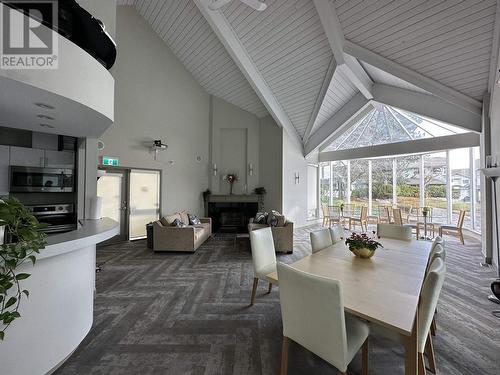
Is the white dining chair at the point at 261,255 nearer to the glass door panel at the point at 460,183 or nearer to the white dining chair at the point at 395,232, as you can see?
the white dining chair at the point at 395,232

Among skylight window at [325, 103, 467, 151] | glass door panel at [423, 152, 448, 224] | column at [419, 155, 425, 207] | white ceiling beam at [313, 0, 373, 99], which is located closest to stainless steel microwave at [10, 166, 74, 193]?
white ceiling beam at [313, 0, 373, 99]

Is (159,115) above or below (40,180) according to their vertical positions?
above

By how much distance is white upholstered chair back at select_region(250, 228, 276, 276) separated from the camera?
8.09ft

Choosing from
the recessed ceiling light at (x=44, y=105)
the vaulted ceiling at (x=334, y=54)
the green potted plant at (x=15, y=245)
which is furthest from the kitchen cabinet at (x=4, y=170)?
the vaulted ceiling at (x=334, y=54)

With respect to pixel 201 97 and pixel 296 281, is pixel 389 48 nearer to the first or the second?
pixel 296 281

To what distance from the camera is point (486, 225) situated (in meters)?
4.11

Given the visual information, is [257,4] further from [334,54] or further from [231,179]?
[231,179]

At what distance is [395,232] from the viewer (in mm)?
3223

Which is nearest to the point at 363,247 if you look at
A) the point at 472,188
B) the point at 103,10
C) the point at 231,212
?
the point at 103,10

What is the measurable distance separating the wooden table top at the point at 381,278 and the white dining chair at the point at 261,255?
582 mm

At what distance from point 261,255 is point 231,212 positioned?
4.82 metres

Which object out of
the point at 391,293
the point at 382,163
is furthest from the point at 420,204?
the point at 391,293

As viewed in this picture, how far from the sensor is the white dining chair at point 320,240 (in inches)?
103

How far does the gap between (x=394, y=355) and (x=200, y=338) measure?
1.61 m
